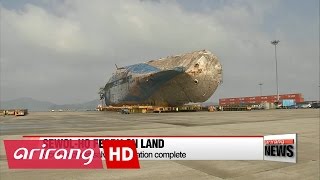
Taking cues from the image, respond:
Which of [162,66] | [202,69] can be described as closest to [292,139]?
[202,69]

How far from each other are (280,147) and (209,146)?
1.44 m

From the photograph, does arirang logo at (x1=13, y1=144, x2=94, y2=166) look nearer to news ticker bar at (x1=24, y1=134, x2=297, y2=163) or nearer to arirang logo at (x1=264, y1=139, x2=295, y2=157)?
news ticker bar at (x1=24, y1=134, x2=297, y2=163)

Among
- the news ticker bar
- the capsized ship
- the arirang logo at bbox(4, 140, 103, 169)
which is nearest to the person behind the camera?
the arirang logo at bbox(4, 140, 103, 169)

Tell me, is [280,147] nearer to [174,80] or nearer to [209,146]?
[209,146]

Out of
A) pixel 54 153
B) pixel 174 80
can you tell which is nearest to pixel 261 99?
pixel 174 80

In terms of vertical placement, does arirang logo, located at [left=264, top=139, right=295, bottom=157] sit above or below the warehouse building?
below

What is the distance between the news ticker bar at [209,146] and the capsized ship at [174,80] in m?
63.3

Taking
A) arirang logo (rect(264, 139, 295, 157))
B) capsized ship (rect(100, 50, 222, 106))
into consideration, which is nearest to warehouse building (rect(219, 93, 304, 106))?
capsized ship (rect(100, 50, 222, 106))

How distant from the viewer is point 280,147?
22.4 feet

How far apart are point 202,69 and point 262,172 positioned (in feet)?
213

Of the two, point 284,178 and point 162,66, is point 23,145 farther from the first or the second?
point 162,66

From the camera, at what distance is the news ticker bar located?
6684 mm

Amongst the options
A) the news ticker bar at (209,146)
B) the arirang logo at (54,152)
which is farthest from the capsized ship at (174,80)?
the arirang logo at (54,152)

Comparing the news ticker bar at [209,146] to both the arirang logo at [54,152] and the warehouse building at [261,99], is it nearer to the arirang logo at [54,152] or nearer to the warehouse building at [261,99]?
the arirang logo at [54,152]
